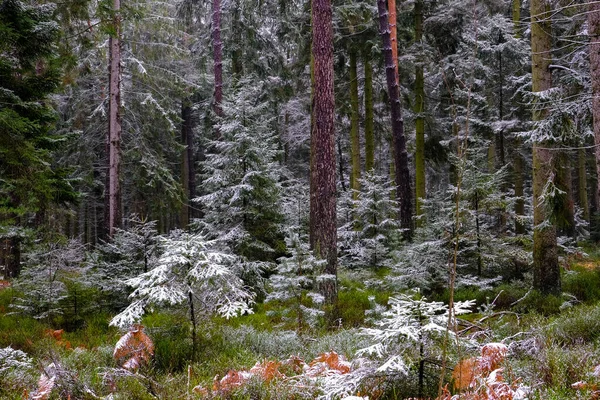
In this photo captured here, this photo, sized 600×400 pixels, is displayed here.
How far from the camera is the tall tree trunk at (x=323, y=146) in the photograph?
8375 millimetres

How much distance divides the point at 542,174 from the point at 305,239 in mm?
6543

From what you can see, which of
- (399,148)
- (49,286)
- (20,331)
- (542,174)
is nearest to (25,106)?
(49,286)

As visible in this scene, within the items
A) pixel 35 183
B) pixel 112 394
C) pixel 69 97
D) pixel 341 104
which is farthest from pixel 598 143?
pixel 69 97

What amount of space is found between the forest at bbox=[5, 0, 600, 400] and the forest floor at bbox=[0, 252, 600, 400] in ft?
0.09

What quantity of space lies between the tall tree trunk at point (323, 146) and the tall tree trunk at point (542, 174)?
161 inches

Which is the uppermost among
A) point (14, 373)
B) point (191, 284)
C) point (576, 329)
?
point (191, 284)

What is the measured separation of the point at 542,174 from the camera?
27.9ft

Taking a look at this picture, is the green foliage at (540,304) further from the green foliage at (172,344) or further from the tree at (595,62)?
the green foliage at (172,344)

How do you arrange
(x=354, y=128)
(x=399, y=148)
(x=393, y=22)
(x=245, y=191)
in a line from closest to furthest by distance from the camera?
(x=245, y=191) < (x=399, y=148) < (x=393, y=22) < (x=354, y=128)

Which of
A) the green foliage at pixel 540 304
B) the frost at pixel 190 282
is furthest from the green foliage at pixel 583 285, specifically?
the frost at pixel 190 282

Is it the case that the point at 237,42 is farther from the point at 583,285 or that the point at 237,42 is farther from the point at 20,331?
the point at 583,285

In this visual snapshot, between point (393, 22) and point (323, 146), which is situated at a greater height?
point (393, 22)

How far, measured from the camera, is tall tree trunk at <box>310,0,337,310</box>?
8375 millimetres

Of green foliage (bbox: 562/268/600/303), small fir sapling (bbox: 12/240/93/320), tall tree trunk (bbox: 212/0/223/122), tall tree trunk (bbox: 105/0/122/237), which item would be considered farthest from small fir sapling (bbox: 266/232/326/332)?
tall tree trunk (bbox: 212/0/223/122)
